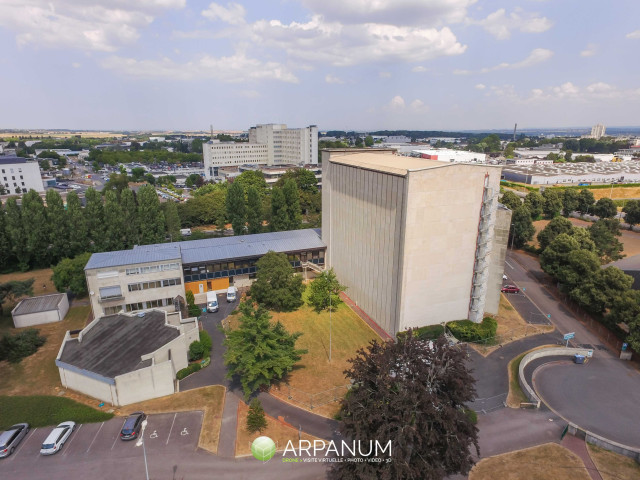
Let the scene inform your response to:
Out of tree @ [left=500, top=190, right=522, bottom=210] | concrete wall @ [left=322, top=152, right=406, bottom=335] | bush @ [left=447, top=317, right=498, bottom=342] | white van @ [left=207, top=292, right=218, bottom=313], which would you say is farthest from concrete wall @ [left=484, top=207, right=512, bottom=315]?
tree @ [left=500, top=190, right=522, bottom=210]

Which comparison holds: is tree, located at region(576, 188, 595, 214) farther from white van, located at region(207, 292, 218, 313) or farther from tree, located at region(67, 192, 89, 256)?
tree, located at region(67, 192, 89, 256)

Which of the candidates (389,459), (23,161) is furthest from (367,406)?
(23,161)

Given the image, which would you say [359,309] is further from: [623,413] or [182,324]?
[623,413]

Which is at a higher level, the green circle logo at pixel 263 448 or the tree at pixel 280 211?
the tree at pixel 280 211

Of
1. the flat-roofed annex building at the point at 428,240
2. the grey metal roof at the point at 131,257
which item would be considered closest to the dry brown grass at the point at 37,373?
the grey metal roof at the point at 131,257

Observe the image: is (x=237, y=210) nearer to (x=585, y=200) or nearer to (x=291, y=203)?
(x=291, y=203)

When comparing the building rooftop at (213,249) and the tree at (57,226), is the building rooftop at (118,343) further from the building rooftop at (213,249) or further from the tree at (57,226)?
the tree at (57,226)

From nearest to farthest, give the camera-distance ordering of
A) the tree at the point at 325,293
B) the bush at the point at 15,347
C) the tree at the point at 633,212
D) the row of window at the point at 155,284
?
the bush at the point at 15,347, the row of window at the point at 155,284, the tree at the point at 325,293, the tree at the point at 633,212
